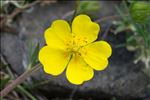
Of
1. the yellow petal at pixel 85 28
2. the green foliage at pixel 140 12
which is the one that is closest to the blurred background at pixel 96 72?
the green foliage at pixel 140 12

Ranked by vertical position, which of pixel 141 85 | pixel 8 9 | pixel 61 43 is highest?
pixel 61 43

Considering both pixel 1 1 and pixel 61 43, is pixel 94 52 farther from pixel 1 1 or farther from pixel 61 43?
pixel 1 1

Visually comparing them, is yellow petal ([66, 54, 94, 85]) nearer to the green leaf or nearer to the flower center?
the flower center

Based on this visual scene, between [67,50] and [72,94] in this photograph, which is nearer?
[67,50]

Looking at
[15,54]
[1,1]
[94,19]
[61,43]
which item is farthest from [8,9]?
[61,43]

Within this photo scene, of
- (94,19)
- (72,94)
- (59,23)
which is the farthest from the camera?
(94,19)

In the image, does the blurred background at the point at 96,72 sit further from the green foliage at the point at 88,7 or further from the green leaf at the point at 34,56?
the green leaf at the point at 34,56

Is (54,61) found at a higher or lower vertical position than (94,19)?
higher
